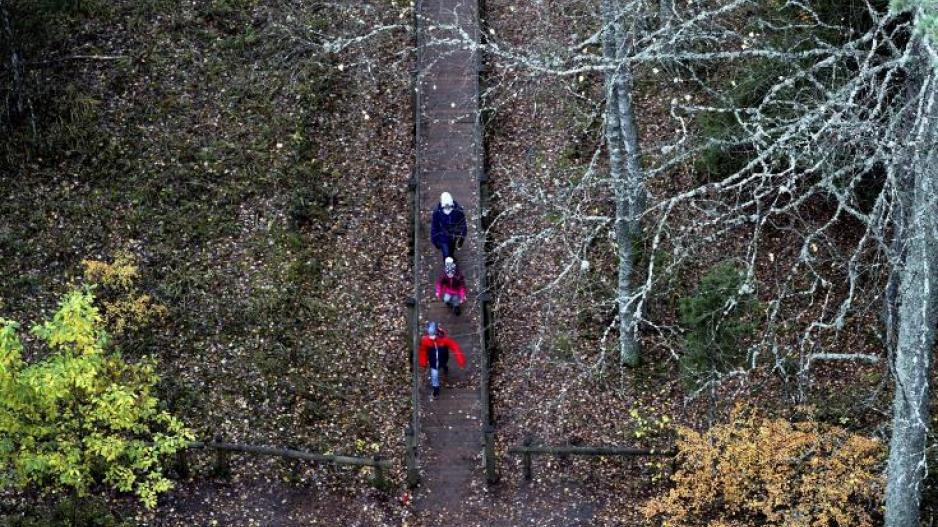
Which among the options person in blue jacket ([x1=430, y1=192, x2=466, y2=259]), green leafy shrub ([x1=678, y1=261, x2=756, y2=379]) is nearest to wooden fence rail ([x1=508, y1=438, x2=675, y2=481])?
green leafy shrub ([x1=678, y1=261, x2=756, y2=379])

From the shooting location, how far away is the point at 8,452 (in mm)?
15367

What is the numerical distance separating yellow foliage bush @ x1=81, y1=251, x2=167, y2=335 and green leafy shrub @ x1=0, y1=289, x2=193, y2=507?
2306mm

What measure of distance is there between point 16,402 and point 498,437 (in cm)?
710

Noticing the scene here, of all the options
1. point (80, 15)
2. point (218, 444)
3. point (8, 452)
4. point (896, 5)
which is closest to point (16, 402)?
point (8, 452)

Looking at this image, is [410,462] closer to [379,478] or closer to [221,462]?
[379,478]

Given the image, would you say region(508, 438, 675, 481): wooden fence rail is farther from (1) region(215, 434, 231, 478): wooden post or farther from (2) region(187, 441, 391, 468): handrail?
(1) region(215, 434, 231, 478): wooden post

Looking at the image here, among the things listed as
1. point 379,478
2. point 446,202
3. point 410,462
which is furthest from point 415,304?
point 379,478

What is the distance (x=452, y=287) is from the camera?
19781 millimetres

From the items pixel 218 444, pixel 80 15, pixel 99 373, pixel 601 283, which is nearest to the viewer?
pixel 99 373

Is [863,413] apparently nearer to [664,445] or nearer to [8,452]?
[664,445]

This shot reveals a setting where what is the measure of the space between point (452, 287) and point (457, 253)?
4.38 ft

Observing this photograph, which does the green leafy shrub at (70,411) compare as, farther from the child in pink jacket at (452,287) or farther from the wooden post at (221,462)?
the child in pink jacket at (452,287)

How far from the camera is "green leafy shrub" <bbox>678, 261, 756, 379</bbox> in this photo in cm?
1680

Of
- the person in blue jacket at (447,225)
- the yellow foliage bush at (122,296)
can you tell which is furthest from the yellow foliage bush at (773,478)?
the yellow foliage bush at (122,296)
